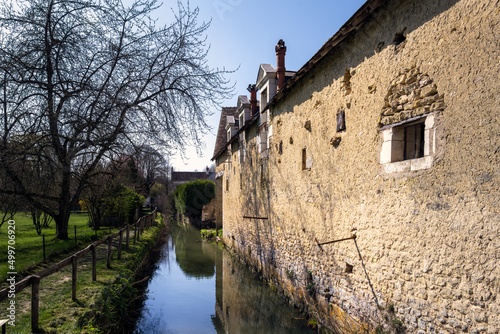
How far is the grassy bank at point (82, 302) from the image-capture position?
14.9ft

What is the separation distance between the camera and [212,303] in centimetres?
912

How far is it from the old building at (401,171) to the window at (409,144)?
14mm

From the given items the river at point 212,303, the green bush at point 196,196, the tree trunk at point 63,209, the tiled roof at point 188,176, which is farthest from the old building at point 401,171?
the tiled roof at point 188,176

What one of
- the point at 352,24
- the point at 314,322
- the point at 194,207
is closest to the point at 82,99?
the point at 352,24

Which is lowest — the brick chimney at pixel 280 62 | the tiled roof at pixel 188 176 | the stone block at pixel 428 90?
the stone block at pixel 428 90

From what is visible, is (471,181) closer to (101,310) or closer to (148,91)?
(101,310)

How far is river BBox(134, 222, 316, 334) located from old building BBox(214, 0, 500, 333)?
2.17 ft

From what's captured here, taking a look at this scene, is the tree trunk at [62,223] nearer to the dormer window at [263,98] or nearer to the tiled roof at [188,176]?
the dormer window at [263,98]

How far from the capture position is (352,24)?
514 centimetres

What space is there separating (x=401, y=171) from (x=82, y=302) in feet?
16.0

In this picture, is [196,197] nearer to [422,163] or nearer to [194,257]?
[194,257]

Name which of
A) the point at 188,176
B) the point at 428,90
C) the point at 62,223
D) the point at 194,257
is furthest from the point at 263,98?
the point at 188,176

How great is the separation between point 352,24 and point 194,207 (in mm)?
22846

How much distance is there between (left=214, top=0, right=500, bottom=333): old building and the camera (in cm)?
327
